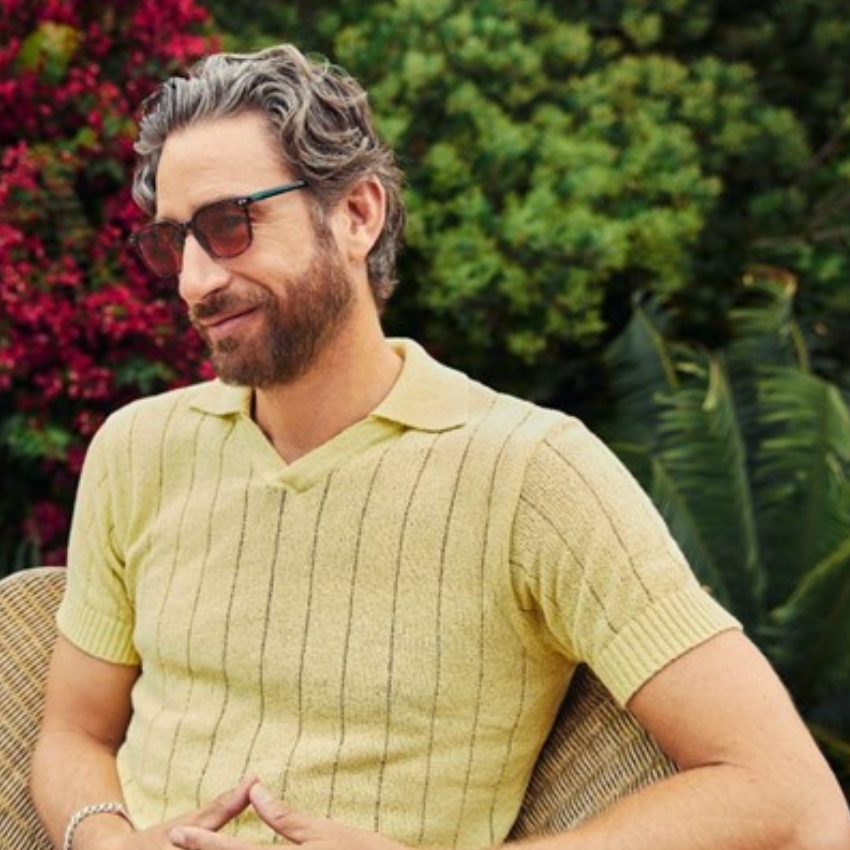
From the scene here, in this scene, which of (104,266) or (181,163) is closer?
(181,163)

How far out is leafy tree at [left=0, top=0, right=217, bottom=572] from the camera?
399cm

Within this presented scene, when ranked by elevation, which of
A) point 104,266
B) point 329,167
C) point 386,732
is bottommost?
point 386,732

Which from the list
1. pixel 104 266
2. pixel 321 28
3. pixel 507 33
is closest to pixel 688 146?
pixel 507 33

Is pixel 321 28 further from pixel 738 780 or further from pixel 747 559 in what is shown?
pixel 738 780

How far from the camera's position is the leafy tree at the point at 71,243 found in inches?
157

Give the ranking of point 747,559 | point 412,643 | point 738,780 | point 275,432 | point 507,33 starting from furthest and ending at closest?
1. point 507,33
2. point 747,559
3. point 275,432
4. point 412,643
5. point 738,780

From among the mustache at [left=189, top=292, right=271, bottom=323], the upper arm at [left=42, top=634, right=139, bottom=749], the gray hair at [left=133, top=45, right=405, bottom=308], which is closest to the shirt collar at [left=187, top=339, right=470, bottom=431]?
the gray hair at [left=133, top=45, right=405, bottom=308]

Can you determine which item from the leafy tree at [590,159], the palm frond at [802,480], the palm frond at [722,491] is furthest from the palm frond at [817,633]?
the leafy tree at [590,159]

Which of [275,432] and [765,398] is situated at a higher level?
[275,432]

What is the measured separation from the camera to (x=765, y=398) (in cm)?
411

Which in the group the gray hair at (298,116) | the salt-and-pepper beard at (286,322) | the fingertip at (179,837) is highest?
the gray hair at (298,116)

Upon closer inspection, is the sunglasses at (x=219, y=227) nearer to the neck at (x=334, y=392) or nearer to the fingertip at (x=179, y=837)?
the neck at (x=334, y=392)

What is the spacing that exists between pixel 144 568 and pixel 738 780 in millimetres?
988

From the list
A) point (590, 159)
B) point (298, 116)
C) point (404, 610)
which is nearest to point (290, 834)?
point (404, 610)
